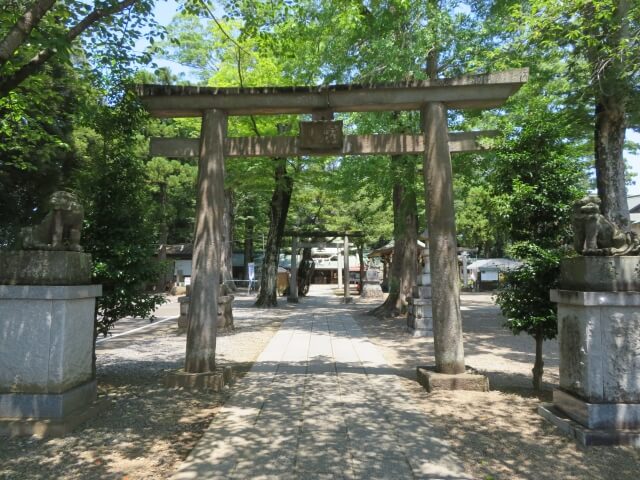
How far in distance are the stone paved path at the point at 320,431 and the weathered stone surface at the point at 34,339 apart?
170 cm

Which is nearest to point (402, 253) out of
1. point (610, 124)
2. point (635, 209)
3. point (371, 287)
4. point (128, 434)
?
point (610, 124)

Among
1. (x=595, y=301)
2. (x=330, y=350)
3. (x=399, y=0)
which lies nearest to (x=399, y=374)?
(x=330, y=350)

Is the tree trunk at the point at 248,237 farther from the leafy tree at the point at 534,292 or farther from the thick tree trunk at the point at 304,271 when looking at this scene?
the leafy tree at the point at 534,292

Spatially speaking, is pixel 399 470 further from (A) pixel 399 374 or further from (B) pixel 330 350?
(B) pixel 330 350

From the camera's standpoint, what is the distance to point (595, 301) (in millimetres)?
4227

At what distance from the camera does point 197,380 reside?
20.1 ft

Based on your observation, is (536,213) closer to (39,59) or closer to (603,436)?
(603,436)

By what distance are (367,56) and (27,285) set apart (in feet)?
31.9

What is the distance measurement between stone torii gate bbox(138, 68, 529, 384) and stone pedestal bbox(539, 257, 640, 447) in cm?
188

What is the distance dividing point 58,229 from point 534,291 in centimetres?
569

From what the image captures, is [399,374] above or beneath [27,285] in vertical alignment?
beneath

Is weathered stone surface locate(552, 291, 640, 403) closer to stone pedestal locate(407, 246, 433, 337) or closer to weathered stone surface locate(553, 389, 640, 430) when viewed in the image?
weathered stone surface locate(553, 389, 640, 430)

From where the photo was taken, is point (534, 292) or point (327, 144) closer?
point (534, 292)

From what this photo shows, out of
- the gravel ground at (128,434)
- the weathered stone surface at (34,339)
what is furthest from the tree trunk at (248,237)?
the weathered stone surface at (34,339)
